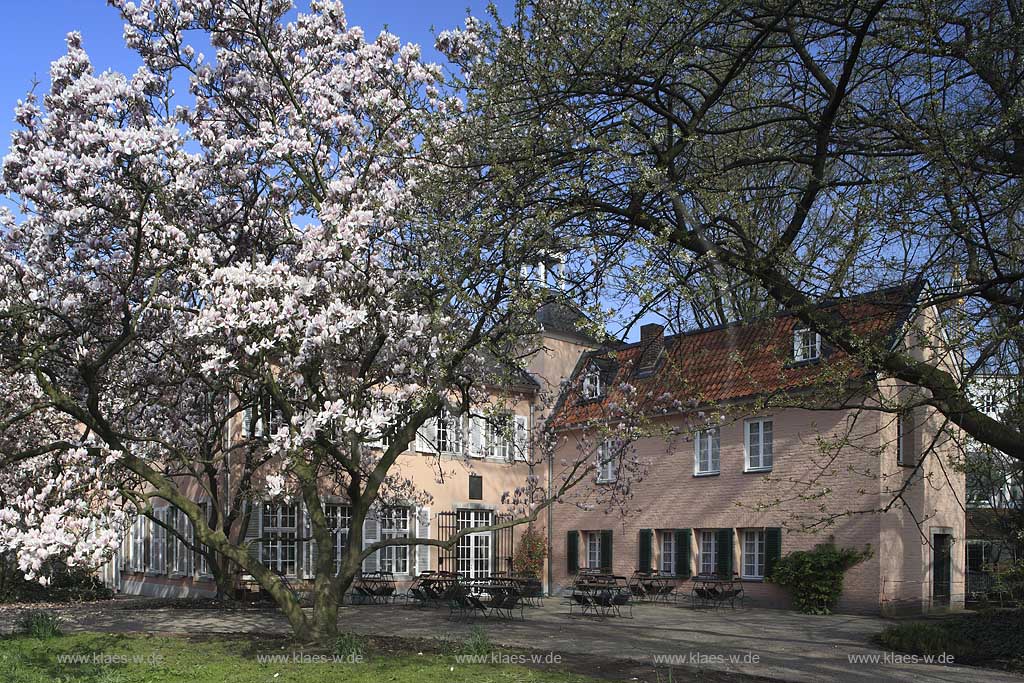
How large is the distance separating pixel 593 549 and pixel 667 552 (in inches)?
118

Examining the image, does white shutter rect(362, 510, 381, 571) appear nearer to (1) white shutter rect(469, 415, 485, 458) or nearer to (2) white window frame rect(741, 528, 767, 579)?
(1) white shutter rect(469, 415, 485, 458)

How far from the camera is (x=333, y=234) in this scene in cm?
1140

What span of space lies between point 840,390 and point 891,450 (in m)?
13.0

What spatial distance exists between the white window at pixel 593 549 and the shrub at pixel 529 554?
1304mm

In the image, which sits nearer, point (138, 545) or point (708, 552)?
point (708, 552)

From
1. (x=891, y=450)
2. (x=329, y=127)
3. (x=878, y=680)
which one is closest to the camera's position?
(x=878, y=680)

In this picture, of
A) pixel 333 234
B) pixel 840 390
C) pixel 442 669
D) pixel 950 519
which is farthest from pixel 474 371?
pixel 950 519

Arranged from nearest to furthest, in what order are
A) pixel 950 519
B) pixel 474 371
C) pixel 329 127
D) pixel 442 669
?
pixel 442 669, pixel 329 127, pixel 474 371, pixel 950 519

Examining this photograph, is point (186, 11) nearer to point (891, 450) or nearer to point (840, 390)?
point (840, 390)

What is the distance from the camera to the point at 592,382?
28.3 m

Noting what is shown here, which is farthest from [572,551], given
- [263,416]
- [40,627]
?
[40,627]

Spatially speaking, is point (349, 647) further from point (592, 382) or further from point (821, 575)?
point (592, 382)

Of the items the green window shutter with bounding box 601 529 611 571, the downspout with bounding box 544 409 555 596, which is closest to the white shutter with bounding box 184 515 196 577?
the downspout with bounding box 544 409 555 596

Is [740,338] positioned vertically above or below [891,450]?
above
